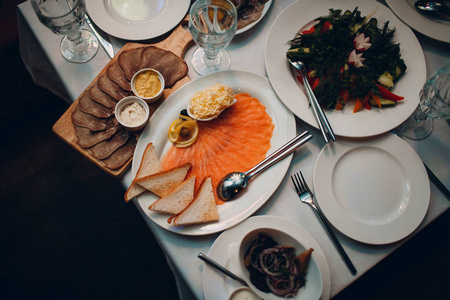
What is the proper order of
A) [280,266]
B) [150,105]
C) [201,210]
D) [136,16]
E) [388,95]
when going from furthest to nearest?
[136,16] < [150,105] < [388,95] < [201,210] < [280,266]

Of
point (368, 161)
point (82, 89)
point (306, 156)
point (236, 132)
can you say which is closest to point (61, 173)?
point (82, 89)

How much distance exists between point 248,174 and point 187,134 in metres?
0.34

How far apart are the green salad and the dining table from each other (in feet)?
0.57

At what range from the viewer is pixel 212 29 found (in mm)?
1489

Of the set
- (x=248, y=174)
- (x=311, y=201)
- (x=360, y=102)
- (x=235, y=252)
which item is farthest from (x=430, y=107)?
(x=235, y=252)

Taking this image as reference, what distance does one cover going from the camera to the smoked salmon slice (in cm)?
140

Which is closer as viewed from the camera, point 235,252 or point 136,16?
point 235,252

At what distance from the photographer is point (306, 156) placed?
1.42 meters

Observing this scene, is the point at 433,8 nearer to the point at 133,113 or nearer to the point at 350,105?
the point at 350,105

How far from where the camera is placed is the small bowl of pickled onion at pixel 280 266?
1078mm

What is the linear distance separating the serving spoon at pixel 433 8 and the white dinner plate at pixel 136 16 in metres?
1.16

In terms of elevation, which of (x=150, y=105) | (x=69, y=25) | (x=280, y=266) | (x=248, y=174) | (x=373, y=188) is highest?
(x=69, y=25)

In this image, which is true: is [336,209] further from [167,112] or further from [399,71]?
[167,112]

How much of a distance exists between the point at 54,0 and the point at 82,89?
1.43 feet
